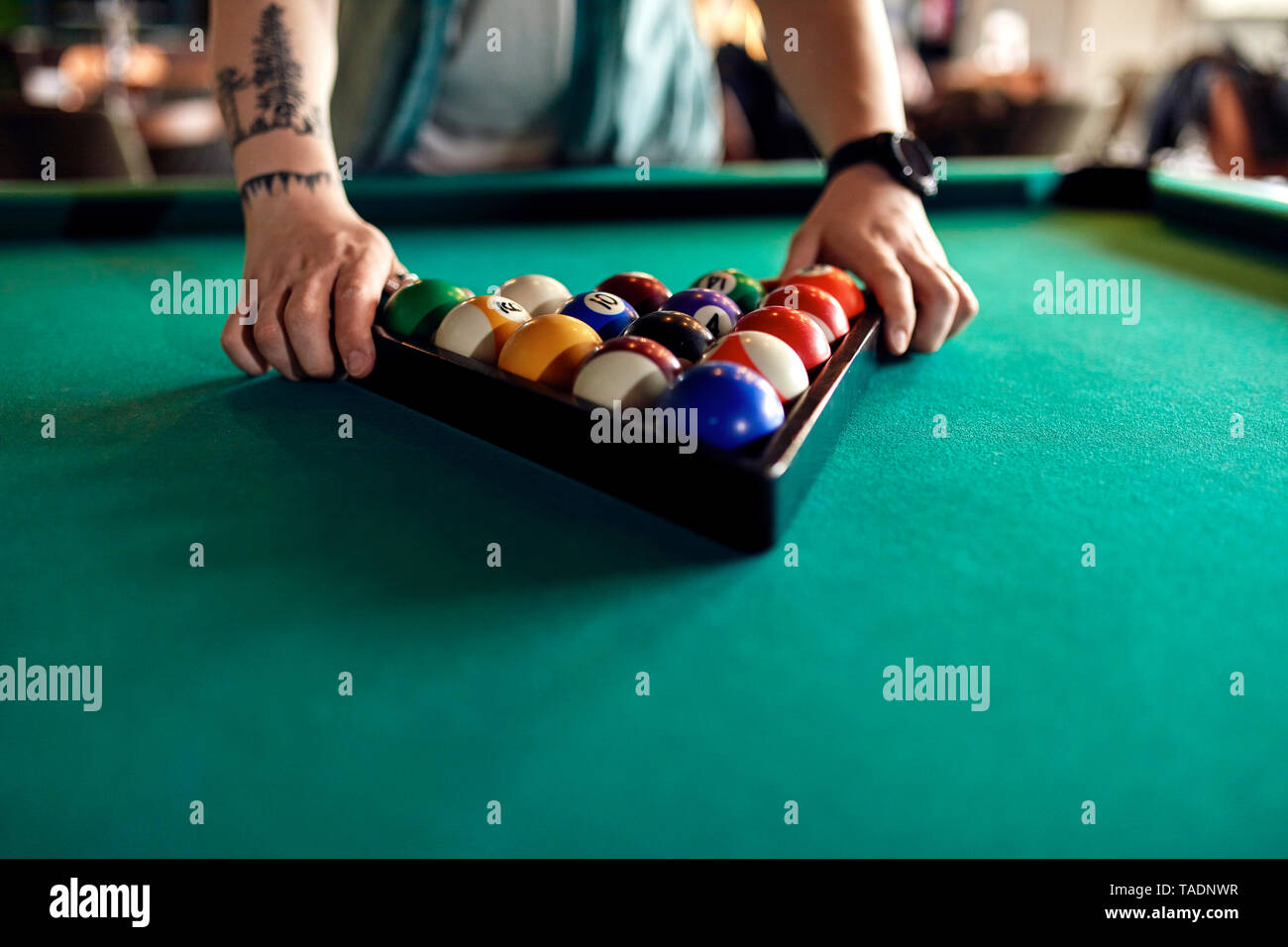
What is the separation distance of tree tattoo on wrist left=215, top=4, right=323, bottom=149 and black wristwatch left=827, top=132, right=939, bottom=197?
0.95m

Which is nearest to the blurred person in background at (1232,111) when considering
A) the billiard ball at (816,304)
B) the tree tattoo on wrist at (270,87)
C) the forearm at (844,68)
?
the forearm at (844,68)

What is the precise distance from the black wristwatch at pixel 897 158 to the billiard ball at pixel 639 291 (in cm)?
53

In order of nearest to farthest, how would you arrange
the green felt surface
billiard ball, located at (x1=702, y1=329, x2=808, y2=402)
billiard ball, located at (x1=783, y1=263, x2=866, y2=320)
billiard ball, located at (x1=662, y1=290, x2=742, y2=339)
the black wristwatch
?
1. the green felt surface
2. billiard ball, located at (x1=702, y1=329, x2=808, y2=402)
3. billiard ball, located at (x1=662, y1=290, x2=742, y2=339)
4. billiard ball, located at (x1=783, y1=263, x2=866, y2=320)
5. the black wristwatch

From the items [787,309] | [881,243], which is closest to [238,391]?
[787,309]

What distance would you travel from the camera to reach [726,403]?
957 millimetres

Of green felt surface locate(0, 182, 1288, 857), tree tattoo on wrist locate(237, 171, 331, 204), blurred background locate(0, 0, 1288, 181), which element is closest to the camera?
green felt surface locate(0, 182, 1288, 857)

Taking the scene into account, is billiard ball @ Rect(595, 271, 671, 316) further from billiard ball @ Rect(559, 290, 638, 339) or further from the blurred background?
the blurred background

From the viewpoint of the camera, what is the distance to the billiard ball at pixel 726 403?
3.11 feet

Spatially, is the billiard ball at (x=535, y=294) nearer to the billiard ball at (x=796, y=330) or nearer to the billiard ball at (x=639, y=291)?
the billiard ball at (x=639, y=291)

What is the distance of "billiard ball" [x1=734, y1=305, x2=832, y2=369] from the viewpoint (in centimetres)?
121

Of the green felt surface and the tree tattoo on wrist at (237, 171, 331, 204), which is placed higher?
the tree tattoo on wrist at (237, 171, 331, 204)

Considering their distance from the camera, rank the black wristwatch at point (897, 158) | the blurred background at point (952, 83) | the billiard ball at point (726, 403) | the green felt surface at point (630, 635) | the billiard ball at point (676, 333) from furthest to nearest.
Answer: the blurred background at point (952, 83) → the black wristwatch at point (897, 158) → the billiard ball at point (676, 333) → the billiard ball at point (726, 403) → the green felt surface at point (630, 635)

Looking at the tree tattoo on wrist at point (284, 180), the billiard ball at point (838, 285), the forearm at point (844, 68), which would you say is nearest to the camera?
the billiard ball at point (838, 285)

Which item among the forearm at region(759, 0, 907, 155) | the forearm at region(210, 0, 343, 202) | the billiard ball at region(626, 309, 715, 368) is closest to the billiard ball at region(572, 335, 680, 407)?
the billiard ball at region(626, 309, 715, 368)
